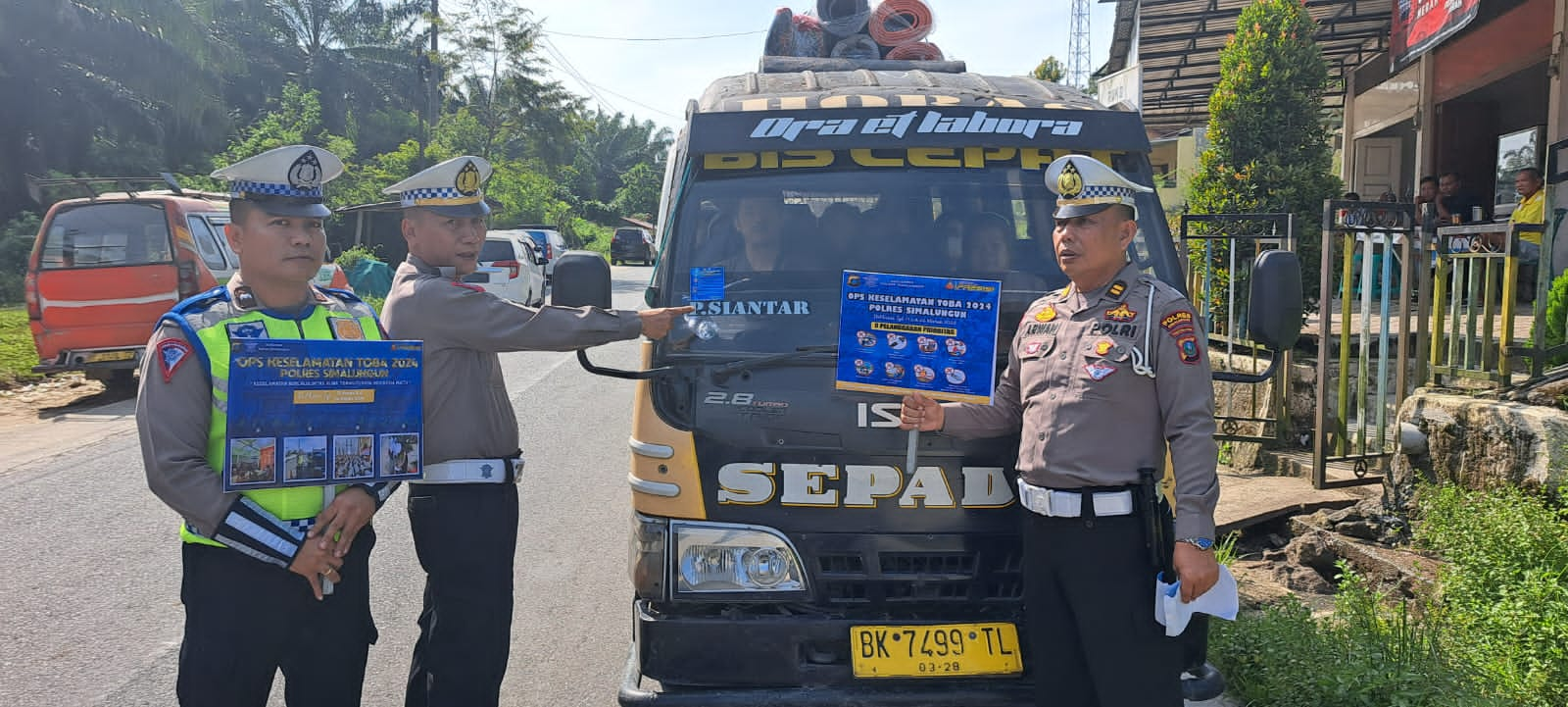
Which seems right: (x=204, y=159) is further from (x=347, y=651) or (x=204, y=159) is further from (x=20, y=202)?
(x=347, y=651)

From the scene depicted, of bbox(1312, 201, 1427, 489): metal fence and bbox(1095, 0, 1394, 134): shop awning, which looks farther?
bbox(1095, 0, 1394, 134): shop awning

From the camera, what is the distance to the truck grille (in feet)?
10.7

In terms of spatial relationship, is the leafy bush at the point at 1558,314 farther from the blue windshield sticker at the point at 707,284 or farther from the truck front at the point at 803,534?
the blue windshield sticker at the point at 707,284

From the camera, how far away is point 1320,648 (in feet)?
12.5

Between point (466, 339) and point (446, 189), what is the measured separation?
46cm

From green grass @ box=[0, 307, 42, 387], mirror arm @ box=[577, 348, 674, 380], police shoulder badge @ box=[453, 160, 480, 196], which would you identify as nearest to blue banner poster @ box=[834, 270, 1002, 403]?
mirror arm @ box=[577, 348, 674, 380]

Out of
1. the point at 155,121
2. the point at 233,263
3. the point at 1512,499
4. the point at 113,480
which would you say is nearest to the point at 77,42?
the point at 155,121

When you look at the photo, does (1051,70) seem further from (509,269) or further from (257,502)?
(257,502)

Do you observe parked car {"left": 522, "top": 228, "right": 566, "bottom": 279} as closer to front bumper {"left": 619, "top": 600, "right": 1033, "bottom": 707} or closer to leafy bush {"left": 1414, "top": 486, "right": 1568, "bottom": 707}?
leafy bush {"left": 1414, "top": 486, "right": 1568, "bottom": 707}

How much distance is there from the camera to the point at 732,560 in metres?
3.28

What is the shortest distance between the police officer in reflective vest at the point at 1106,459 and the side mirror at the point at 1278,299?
1.14 ft

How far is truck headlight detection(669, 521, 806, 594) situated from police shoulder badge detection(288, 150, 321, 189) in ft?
4.47

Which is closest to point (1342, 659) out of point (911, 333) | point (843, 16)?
point (911, 333)

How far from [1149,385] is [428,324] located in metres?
1.99
